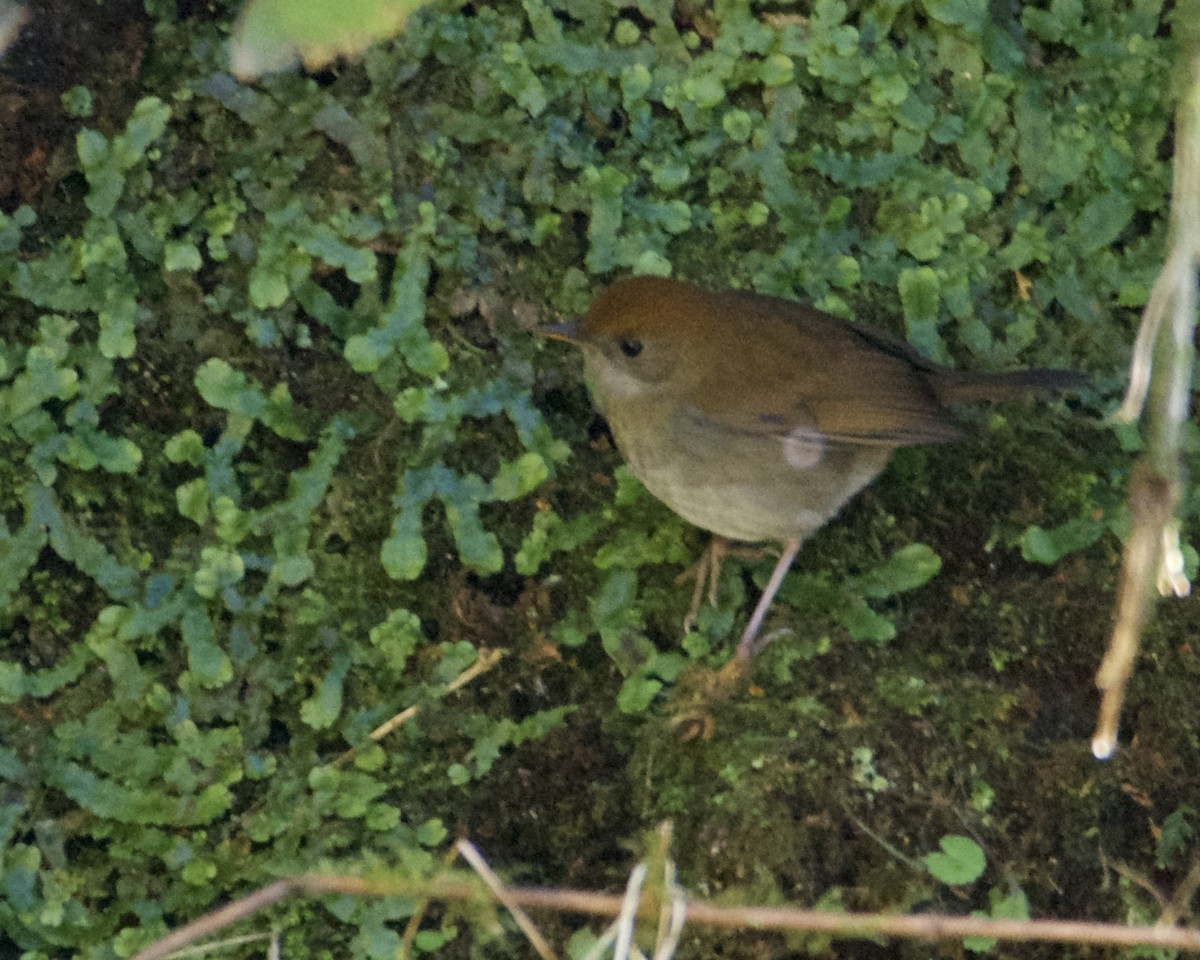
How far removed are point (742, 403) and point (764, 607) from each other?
1.79ft

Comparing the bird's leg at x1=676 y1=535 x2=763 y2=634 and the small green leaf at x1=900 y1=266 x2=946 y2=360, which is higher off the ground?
the small green leaf at x1=900 y1=266 x2=946 y2=360

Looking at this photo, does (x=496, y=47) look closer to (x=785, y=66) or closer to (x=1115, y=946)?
(x=785, y=66)

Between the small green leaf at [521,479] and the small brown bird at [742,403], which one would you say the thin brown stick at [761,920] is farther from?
the small green leaf at [521,479]

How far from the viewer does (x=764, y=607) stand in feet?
11.6

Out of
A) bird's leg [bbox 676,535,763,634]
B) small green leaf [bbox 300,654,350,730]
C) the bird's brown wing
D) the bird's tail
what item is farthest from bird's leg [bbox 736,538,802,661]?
small green leaf [bbox 300,654,350,730]

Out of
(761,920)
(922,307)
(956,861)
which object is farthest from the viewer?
(922,307)

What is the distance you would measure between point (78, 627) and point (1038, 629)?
2.49 m

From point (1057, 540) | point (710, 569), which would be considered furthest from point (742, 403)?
point (1057, 540)

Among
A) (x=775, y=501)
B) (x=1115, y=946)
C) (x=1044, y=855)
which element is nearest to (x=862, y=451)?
(x=775, y=501)

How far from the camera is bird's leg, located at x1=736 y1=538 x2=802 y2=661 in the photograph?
3.45 metres

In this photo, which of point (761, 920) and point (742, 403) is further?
point (742, 403)

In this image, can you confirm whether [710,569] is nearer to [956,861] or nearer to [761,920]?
[956,861]

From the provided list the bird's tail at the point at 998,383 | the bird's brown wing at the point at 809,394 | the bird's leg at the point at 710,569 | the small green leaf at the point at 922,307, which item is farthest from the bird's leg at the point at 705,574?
the small green leaf at the point at 922,307

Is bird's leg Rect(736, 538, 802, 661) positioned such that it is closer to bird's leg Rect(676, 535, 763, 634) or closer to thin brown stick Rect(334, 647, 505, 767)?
bird's leg Rect(676, 535, 763, 634)
